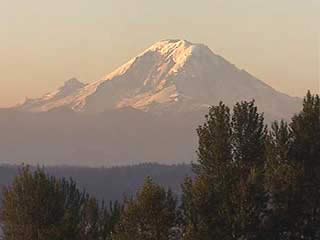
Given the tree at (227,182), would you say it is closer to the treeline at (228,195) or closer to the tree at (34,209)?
the treeline at (228,195)

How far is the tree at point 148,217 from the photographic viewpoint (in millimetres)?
42875

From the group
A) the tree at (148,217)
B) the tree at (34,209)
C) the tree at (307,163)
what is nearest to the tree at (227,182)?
the tree at (148,217)

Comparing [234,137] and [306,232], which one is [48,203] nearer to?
[234,137]

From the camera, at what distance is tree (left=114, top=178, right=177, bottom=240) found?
42875 millimetres

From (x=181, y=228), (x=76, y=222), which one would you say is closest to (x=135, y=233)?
(x=181, y=228)

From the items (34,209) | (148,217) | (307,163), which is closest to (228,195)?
(148,217)

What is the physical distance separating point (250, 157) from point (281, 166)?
4.41 metres

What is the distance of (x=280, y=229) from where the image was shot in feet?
144

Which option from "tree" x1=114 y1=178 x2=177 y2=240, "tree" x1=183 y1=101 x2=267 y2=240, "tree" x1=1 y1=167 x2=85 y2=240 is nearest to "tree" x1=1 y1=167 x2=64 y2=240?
"tree" x1=1 y1=167 x2=85 y2=240

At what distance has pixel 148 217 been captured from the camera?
43.1 m

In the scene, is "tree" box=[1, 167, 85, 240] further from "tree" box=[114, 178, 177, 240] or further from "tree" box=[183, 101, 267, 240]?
"tree" box=[183, 101, 267, 240]

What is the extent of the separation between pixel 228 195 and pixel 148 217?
5.28 m

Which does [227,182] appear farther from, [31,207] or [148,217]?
[31,207]

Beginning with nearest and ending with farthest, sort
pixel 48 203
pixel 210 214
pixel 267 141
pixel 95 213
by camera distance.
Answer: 1. pixel 210 214
2. pixel 267 141
3. pixel 48 203
4. pixel 95 213
